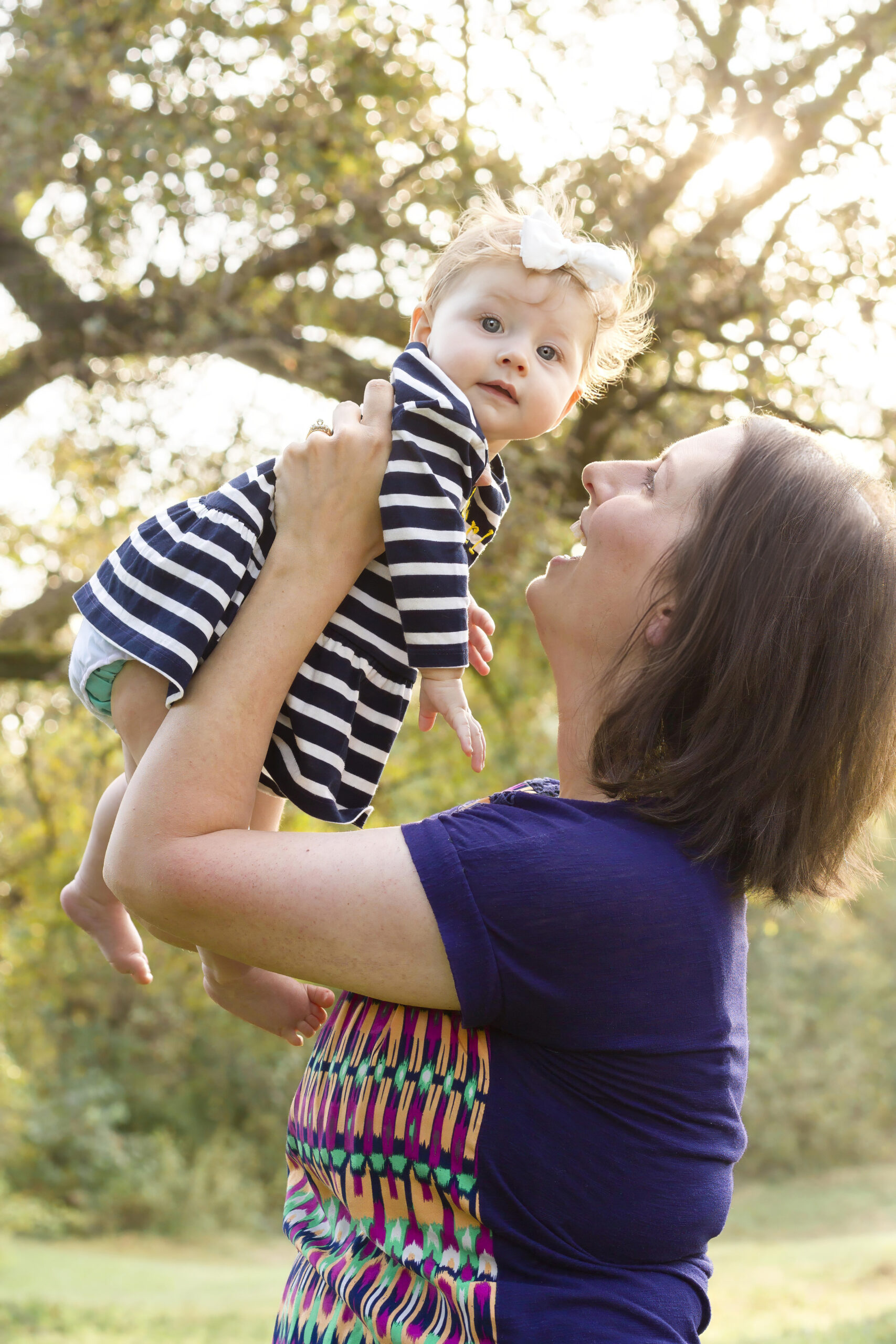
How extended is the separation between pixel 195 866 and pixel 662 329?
12.5 feet

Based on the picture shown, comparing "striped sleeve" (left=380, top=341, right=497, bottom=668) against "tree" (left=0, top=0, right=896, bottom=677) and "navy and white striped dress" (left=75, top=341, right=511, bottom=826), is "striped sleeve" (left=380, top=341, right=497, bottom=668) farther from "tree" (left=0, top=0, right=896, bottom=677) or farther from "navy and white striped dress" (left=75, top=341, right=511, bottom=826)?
"tree" (left=0, top=0, right=896, bottom=677)

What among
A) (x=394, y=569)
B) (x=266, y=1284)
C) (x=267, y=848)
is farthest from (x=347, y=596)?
(x=266, y=1284)

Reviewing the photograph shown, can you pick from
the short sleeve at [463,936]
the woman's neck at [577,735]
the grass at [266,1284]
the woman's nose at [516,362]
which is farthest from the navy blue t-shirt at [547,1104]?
the grass at [266,1284]

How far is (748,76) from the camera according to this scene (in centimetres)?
439

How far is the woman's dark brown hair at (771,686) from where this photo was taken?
1299 mm

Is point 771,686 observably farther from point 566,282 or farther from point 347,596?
point 566,282

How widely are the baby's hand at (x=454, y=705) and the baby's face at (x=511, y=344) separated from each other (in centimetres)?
40

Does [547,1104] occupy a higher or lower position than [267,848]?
lower

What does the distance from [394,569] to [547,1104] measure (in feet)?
2.19

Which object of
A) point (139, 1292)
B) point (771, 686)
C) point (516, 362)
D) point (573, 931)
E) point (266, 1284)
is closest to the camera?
point (573, 931)

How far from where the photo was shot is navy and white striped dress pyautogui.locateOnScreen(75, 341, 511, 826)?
1439 millimetres

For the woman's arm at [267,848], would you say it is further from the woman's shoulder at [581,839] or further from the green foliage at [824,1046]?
the green foliage at [824,1046]

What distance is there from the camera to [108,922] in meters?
1.92

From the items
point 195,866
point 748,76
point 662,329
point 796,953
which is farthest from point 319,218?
point 796,953
